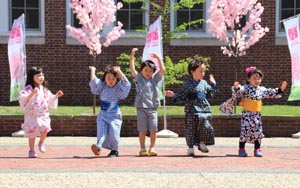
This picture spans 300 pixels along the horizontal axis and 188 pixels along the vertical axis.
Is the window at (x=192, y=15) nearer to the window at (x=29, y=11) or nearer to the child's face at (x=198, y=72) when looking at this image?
the window at (x=29, y=11)

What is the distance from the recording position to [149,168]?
882 cm

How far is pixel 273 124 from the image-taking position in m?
14.6

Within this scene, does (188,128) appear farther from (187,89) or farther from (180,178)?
(180,178)

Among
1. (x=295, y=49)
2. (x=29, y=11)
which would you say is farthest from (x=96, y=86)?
(x=29, y=11)

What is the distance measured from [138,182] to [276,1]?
14.0m

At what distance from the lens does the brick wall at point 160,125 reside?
14414mm

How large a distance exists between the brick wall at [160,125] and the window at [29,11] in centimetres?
667

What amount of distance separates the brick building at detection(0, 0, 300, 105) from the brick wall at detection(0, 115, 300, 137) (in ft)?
19.0

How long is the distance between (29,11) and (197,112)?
11.2 m

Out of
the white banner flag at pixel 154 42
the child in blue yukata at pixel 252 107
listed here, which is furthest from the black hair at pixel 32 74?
the white banner flag at pixel 154 42

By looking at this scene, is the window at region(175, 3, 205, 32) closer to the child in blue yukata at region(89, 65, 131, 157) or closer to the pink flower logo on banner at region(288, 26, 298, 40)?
the pink flower logo on banner at region(288, 26, 298, 40)

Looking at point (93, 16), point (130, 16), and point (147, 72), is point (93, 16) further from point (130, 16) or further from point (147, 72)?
point (147, 72)

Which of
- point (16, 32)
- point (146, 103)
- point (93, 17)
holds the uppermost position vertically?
point (93, 17)

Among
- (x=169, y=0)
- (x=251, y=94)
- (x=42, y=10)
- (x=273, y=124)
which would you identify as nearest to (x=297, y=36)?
(x=273, y=124)
